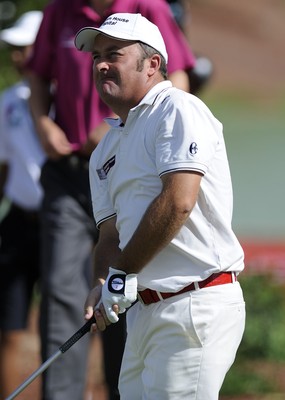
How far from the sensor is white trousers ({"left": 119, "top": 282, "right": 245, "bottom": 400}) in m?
4.38

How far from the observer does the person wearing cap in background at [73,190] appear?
6.01m

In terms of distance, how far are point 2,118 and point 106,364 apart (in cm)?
194

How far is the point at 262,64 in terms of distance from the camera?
11.9m

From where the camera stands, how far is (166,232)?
4270mm

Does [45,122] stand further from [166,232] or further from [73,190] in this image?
[166,232]

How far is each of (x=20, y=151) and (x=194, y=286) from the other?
3018 millimetres

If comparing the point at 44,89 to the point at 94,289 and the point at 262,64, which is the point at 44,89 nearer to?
the point at 94,289

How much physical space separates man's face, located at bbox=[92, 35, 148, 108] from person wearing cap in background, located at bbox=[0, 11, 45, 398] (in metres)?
2.57

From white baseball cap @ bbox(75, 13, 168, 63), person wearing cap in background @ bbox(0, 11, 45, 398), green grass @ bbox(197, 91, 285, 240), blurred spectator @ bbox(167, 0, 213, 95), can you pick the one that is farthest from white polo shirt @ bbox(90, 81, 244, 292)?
green grass @ bbox(197, 91, 285, 240)

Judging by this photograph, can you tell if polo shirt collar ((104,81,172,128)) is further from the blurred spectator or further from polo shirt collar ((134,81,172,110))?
the blurred spectator

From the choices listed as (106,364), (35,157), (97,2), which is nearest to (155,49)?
(97,2)

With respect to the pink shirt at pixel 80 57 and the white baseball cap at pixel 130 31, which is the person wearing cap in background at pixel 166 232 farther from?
the pink shirt at pixel 80 57

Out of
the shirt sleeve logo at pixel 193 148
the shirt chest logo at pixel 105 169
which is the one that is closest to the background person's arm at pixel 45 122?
the shirt chest logo at pixel 105 169

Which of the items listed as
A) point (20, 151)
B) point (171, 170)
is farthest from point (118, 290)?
point (20, 151)
